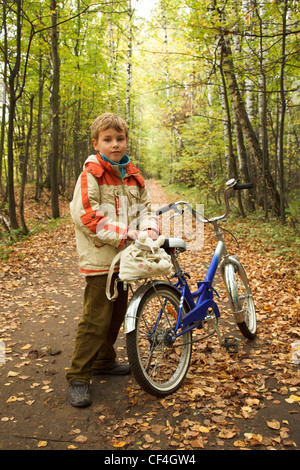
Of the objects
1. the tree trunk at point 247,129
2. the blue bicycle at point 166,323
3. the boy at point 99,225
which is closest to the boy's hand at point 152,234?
the boy at point 99,225

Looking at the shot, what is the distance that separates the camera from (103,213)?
106 inches

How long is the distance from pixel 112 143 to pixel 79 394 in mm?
2095

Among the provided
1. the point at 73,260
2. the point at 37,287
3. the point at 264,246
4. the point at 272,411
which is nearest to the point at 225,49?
the point at 264,246

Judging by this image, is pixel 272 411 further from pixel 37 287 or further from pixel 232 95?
pixel 232 95

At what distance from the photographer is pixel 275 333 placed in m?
4.06

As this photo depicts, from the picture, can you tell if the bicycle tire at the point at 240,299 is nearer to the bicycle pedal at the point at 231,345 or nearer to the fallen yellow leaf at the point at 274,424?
the bicycle pedal at the point at 231,345

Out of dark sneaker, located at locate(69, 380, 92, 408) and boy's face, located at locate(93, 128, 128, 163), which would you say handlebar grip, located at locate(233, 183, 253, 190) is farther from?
dark sneaker, located at locate(69, 380, 92, 408)

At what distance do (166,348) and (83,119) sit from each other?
18.4 meters

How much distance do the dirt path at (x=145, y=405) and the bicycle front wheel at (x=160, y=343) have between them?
161mm

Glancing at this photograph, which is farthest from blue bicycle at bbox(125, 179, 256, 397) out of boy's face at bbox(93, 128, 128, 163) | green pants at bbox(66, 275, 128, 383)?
boy's face at bbox(93, 128, 128, 163)

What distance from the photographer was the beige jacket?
262cm

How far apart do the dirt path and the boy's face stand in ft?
6.78

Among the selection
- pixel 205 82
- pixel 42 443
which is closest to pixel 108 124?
pixel 42 443

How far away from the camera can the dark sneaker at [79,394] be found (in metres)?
2.79
